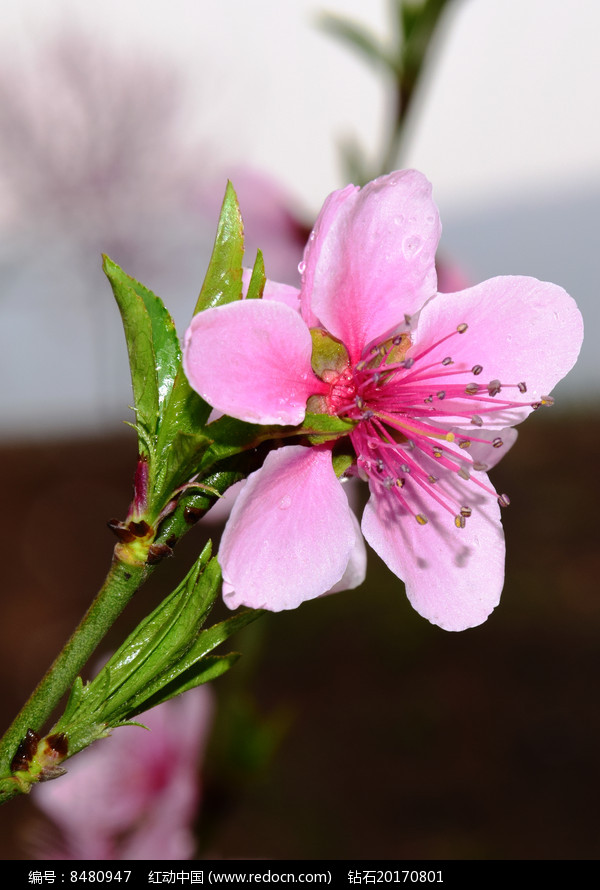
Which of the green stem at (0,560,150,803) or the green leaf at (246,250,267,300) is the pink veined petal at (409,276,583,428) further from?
the green stem at (0,560,150,803)

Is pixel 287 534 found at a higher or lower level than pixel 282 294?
lower

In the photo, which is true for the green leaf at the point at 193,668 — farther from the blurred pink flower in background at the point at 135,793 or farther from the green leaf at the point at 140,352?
the blurred pink flower in background at the point at 135,793

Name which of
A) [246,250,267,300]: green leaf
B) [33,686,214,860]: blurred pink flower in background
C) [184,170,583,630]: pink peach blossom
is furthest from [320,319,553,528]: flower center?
[33,686,214,860]: blurred pink flower in background

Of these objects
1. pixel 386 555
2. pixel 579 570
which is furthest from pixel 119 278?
→ pixel 579 570

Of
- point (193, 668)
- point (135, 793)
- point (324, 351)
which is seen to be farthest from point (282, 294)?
point (135, 793)

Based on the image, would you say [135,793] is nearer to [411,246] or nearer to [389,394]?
[389,394]

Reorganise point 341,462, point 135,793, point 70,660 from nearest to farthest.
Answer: point 70,660
point 341,462
point 135,793

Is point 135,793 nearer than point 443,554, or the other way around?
point 443,554
